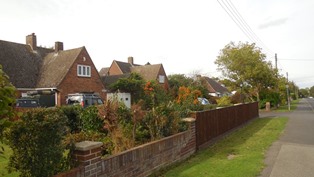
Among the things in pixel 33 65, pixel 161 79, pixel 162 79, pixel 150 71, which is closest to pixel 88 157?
pixel 33 65

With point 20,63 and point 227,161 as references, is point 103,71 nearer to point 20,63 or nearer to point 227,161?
point 20,63

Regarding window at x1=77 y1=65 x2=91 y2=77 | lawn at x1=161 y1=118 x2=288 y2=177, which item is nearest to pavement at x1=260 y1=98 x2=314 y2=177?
lawn at x1=161 y1=118 x2=288 y2=177

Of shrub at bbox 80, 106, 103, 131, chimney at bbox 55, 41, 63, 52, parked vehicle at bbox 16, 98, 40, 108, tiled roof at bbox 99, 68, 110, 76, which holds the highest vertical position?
chimney at bbox 55, 41, 63, 52

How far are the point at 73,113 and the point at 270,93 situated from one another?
3143 cm

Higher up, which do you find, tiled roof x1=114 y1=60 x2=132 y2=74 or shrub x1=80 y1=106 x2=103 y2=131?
tiled roof x1=114 y1=60 x2=132 y2=74

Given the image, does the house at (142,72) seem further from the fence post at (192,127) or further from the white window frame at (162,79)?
the fence post at (192,127)

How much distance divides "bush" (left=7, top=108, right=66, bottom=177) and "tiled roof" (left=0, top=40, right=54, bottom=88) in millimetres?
21882

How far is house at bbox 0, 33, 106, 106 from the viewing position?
79.0 feet

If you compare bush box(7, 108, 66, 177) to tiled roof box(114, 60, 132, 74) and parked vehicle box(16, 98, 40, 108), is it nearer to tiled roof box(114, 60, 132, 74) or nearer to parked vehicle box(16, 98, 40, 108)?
parked vehicle box(16, 98, 40, 108)

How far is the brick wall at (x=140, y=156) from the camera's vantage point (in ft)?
14.7

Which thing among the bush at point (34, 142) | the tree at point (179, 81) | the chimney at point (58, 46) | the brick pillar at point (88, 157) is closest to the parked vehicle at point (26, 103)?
the brick pillar at point (88, 157)

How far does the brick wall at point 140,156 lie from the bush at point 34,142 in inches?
21.0

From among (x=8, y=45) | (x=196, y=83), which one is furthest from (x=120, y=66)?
(x=8, y=45)

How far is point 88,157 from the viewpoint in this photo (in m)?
4.46
